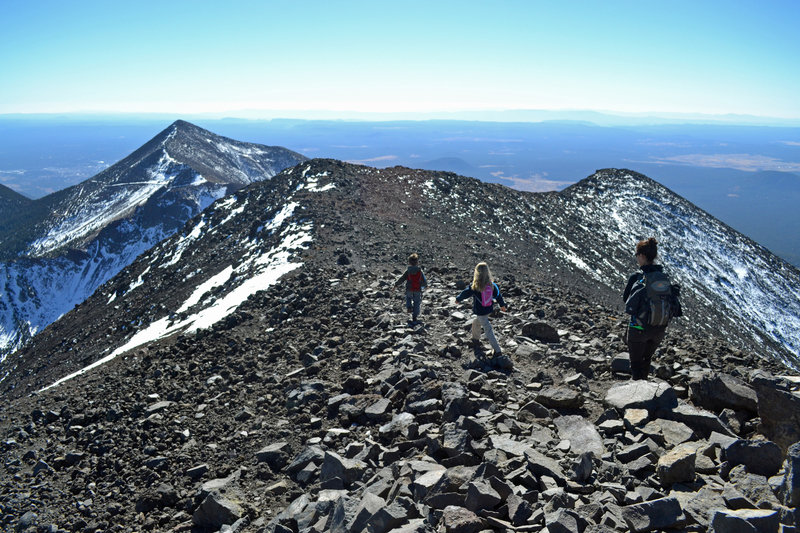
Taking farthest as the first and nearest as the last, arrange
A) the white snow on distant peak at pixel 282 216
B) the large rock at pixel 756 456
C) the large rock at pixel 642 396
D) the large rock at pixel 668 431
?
the white snow on distant peak at pixel 282 216 < the large rock at pixel 642 396 < the large rock at pixel 668 431 < the large rock at pixel 756 456

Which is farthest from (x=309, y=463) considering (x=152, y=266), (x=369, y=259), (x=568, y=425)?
(x=152, y=266)

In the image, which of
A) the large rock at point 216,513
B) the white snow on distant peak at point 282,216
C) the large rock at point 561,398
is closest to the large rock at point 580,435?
the large rock at point 561,398

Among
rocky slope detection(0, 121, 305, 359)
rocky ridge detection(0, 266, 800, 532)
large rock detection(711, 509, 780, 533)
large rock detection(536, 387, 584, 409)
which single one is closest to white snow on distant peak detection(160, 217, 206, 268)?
rocky ridge detection(0, 266, 800, 532)

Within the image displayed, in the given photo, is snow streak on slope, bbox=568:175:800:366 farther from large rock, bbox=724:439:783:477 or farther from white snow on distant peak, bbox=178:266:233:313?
large rock, bbox=724:439:783:477

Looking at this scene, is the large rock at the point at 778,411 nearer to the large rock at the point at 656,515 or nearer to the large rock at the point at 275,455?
the large rock at the point at 656,515

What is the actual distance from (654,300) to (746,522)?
4379mm

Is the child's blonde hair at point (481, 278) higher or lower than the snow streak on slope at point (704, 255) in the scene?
higher

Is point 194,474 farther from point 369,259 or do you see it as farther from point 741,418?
point 369,259

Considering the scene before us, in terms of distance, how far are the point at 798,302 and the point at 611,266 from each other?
24.4 m

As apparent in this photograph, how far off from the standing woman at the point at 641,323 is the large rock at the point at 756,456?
2.71 m

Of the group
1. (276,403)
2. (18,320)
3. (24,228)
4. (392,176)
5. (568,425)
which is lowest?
(18,320)

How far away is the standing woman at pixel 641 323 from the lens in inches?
307

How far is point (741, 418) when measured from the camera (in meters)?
6.55

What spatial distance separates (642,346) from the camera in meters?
8.12
